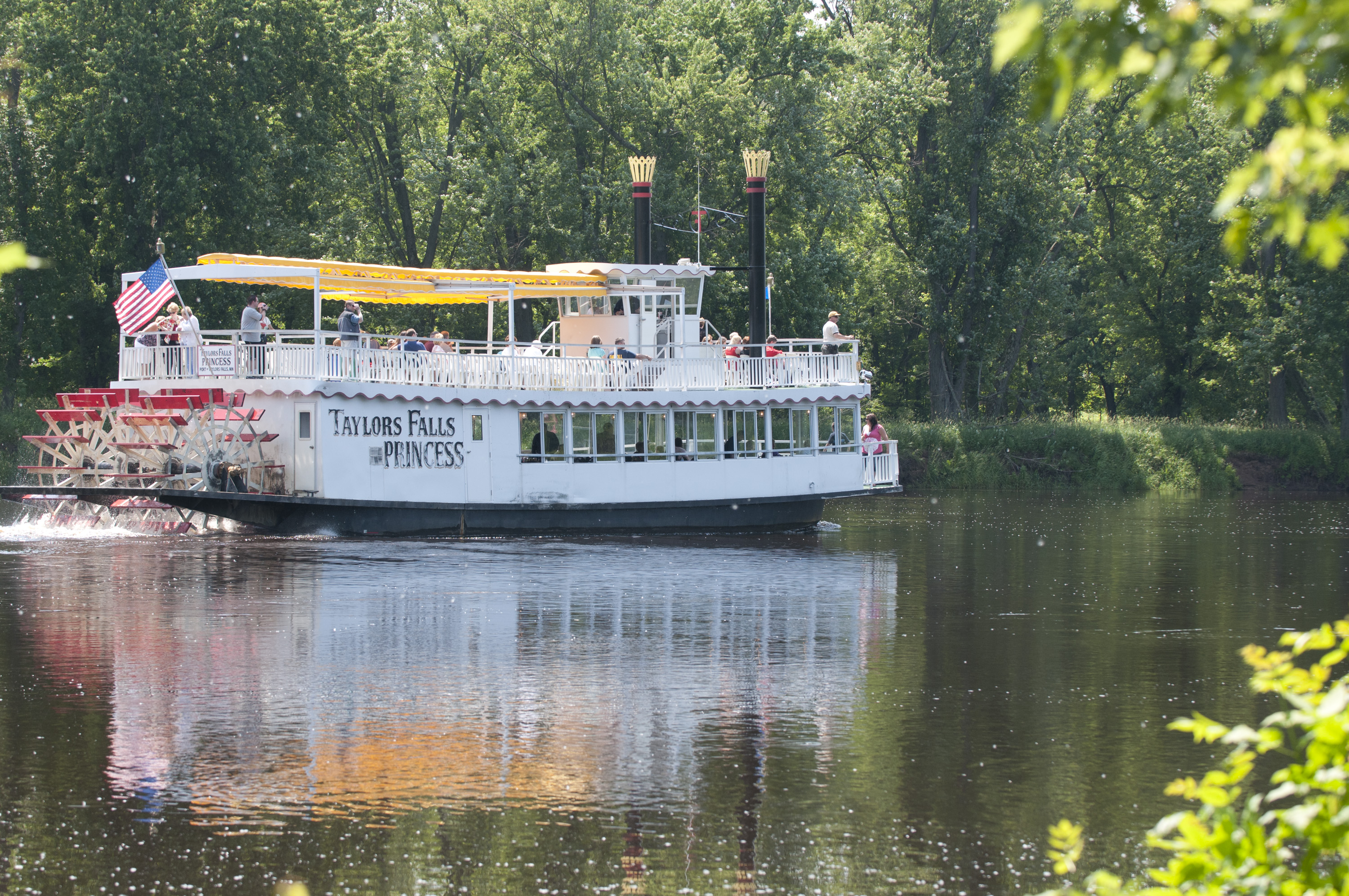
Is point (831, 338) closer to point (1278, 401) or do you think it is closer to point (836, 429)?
point (836, 429)

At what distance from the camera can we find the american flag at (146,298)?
2762 cm

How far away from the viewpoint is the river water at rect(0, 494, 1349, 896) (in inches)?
364

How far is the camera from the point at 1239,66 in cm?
426

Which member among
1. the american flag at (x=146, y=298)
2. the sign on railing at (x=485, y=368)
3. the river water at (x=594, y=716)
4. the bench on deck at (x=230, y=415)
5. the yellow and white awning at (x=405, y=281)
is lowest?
the river water at (x=594, y=716)

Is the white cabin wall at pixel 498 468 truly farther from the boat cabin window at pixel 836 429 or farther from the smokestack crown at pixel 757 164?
the smokestack crown at pixel 757 164

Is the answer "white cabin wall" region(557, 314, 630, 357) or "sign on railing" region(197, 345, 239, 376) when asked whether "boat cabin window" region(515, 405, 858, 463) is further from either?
"sign on railing" region(197, 345, 239, 376)

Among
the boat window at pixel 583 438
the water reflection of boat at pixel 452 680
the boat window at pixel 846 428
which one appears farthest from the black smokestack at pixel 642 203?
the water reflection of boat at pixel 452 680

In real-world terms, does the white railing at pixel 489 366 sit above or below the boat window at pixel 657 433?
above

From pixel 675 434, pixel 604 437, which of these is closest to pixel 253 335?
pixel 604 437

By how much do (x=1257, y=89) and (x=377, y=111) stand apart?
175ft

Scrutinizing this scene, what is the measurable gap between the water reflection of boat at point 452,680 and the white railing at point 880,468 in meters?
10.1

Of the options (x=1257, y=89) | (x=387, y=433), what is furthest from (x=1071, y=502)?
(x=1257, y=89)

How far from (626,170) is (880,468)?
71.4 ft

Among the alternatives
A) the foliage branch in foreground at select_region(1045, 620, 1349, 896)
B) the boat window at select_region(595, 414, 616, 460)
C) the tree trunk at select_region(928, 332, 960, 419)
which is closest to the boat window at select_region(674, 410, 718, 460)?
the boat window at select_region(595, 414, 616, 460)
